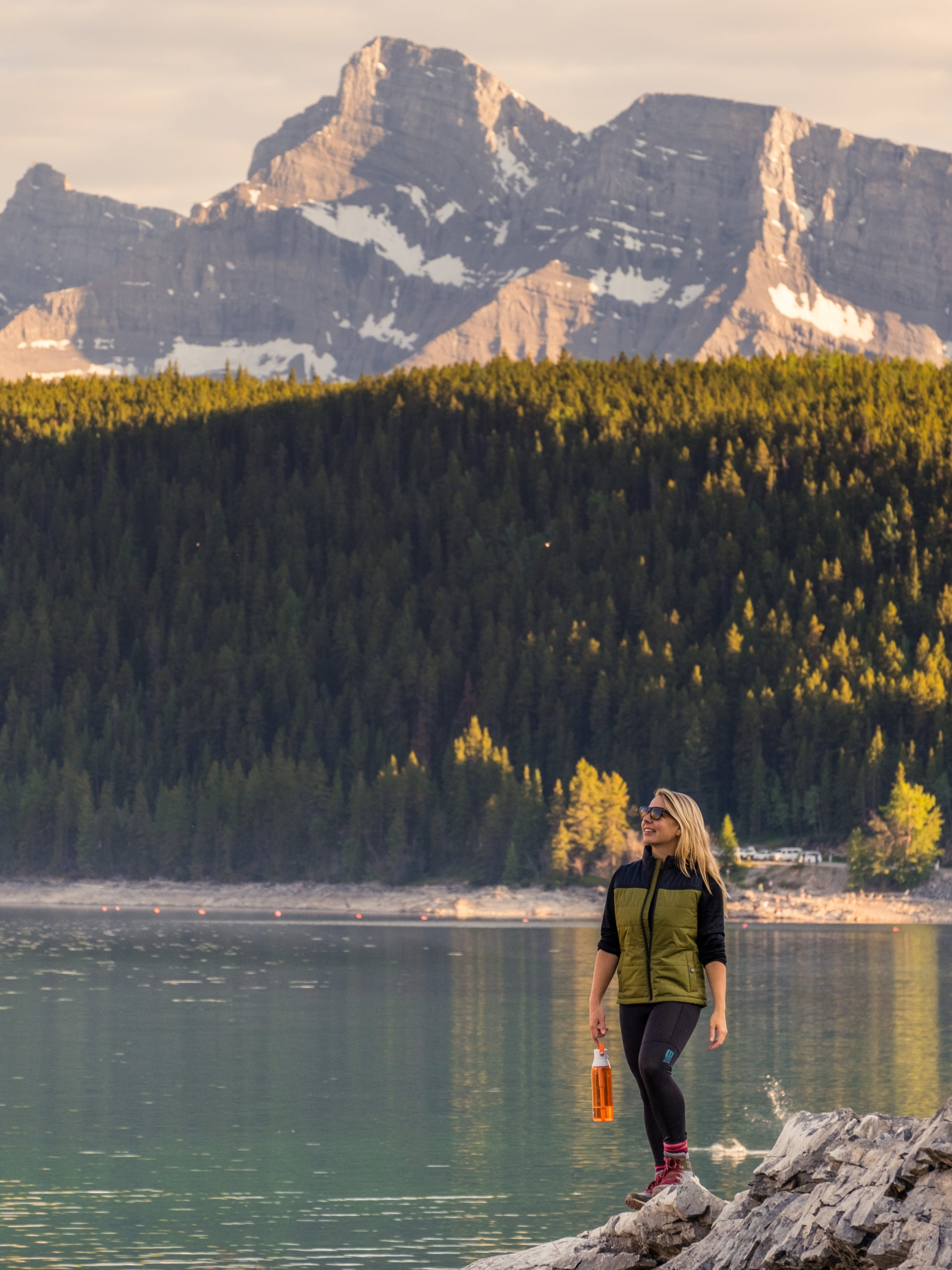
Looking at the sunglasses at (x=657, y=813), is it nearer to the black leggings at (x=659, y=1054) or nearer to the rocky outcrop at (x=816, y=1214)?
the black leggings at (x=659, y=1054)

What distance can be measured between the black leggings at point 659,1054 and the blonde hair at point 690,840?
4.77ft

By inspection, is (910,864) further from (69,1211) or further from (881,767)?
(69,1211)

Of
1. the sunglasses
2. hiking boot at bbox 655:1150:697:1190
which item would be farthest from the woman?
hiking boot at bbox 655:1150:697:1190

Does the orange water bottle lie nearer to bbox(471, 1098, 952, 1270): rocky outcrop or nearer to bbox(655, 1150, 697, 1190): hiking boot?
bbox(655, 1150, 697, 1190): hiking boot

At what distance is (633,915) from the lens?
24.4 meters

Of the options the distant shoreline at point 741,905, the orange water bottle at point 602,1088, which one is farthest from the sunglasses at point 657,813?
the distant shoreline at point 741,905

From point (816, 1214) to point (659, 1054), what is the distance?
2.32 m

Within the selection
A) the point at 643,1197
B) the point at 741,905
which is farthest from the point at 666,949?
the point at 741,905

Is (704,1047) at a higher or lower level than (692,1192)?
lower

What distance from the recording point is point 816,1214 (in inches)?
925

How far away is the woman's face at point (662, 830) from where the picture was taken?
941 inches

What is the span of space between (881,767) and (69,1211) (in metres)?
162

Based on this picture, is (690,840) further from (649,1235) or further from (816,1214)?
(649,1235)

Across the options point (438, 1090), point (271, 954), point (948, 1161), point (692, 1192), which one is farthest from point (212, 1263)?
point (271, 954)
